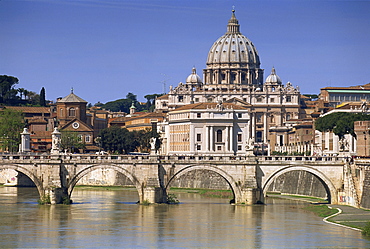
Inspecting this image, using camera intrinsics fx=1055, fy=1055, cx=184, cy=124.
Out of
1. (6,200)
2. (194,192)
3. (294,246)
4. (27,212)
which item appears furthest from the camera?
(194,192)

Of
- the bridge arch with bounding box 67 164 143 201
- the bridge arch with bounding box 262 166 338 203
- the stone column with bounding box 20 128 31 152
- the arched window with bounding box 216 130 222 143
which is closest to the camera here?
the bridge arch with bounding box 262 166 338 203

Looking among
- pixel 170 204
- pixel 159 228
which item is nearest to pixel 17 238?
pixel 159 228

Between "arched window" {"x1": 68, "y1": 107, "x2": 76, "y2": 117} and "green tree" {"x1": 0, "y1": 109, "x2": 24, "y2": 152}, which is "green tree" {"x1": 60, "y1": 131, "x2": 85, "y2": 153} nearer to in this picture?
"green tree" {"x1": 0, "y1": 109, "x2": 24, "y2": 152}

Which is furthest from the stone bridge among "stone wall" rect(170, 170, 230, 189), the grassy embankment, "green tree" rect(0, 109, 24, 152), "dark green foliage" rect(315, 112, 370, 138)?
"green tree" rect(0, 109, 24, 152)

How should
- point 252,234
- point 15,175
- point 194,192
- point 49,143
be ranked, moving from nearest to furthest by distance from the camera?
point 252,234
point 194,192
point 15,175
point 49,143

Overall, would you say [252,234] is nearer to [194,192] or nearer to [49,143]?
[194,192]

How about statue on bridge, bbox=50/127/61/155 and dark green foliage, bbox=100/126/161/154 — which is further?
dark green foliage, bbox=100/126/161/154

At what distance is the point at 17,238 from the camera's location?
68188 millimetres

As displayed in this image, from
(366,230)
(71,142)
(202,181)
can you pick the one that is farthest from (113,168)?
(71,142)

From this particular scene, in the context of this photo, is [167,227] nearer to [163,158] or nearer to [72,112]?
[163,158]

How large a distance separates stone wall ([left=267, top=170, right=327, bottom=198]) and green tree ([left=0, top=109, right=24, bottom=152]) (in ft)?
144

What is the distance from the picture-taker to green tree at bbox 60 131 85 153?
151 metres

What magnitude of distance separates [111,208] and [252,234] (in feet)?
65.7

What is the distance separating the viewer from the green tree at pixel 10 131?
138125mm
